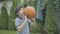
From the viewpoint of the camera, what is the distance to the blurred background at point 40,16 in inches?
378

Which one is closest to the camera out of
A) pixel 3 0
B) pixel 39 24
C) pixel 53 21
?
pixel 53 21

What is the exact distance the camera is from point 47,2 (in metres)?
9.59

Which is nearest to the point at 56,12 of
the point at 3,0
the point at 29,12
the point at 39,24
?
the point at 39,24

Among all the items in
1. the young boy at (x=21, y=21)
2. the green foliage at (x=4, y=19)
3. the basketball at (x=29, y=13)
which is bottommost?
the green foliage at (x=4, y=19)

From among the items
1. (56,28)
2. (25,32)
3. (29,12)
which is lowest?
(56,28)

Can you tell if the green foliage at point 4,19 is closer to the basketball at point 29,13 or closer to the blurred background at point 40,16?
the blurred background at point 40,16

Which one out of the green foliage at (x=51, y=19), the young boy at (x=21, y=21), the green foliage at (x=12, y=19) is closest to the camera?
the young boy at (x=21, y=21)

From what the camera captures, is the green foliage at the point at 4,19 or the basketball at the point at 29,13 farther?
the green foliage at the point at 4,19

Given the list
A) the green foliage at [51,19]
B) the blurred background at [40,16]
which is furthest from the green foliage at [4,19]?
the green foliage at [51,19]

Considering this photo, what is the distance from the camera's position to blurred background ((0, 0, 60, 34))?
960cm

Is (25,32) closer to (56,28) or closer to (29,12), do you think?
A: (29,12)

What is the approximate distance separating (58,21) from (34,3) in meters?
1.60

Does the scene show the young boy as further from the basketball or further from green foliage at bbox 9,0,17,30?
green foliage at bbox 9,0,17,30

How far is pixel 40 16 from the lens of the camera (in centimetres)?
1034
